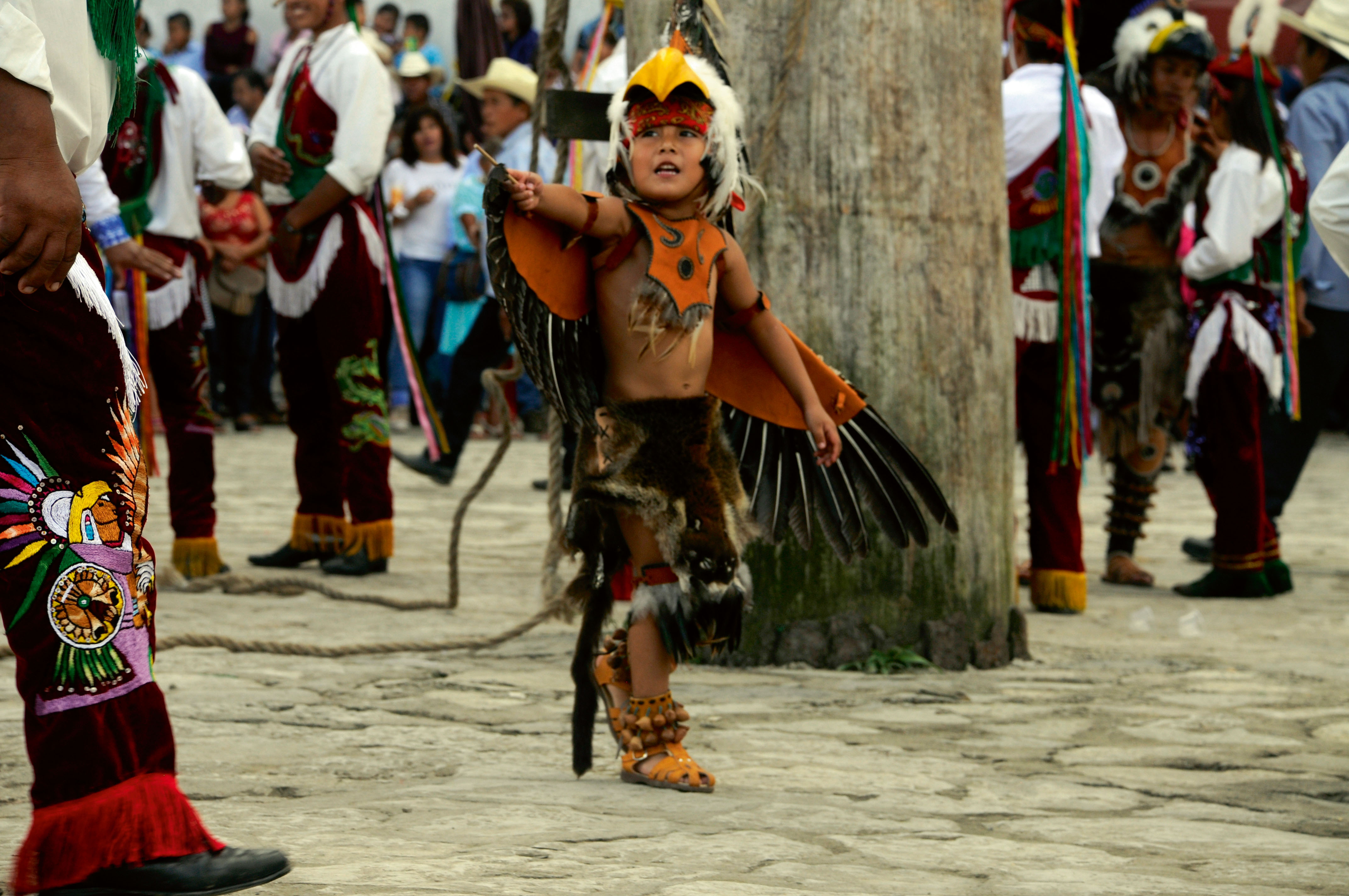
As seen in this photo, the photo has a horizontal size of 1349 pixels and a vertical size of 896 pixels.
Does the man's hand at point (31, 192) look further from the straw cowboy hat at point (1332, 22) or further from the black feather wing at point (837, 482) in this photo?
the straw cowboy hat at point (1332, 22)

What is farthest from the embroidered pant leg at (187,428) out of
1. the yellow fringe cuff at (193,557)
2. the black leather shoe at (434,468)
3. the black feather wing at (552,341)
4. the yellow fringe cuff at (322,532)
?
the black feather wing at (552,341)

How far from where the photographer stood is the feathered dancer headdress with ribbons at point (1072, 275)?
5.38 meters

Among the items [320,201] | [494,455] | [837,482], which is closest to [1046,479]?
[494,455]

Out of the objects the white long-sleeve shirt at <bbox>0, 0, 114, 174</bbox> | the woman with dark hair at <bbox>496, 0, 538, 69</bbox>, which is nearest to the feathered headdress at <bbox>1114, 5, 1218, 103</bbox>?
the white long-sleeve shirt at <bbox>0, 0, 114, 174</bbox>

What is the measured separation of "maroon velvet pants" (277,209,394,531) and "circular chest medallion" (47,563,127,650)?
12.1 ft

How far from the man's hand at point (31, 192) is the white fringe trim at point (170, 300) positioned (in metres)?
3.63

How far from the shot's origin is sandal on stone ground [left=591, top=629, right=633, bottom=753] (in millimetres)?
3234

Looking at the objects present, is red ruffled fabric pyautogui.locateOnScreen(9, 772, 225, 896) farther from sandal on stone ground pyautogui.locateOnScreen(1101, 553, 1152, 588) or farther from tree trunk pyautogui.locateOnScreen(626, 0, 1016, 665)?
sandal on stone ground pyautogui.locateOnScreen(1101, 553, 1152, 588)

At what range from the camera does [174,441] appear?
18.7 feet

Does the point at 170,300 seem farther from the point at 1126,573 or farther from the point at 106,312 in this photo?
the point at 1126,573

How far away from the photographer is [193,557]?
5723 mm

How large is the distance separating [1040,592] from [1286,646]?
882mm

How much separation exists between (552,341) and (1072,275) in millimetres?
2771

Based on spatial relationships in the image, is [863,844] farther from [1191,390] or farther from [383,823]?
[1191,390]
